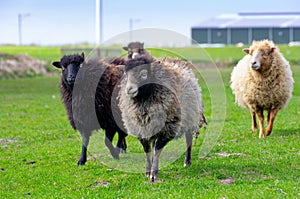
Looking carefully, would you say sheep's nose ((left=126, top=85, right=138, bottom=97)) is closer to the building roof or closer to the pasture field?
the pasture field

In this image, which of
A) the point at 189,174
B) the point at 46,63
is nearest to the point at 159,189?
the point at 189,174

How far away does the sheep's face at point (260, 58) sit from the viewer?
11891mm

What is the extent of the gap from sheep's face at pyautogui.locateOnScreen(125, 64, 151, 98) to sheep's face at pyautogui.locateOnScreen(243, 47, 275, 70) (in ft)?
13.8

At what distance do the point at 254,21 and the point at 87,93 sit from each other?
8029 cm

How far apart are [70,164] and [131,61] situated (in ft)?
8.10

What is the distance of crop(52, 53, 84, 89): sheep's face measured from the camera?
31.4ft

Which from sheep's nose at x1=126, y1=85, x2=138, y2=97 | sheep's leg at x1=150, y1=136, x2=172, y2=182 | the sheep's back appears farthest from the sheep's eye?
sheep's leg at x1=150, y1=136, x2=172, y2=182

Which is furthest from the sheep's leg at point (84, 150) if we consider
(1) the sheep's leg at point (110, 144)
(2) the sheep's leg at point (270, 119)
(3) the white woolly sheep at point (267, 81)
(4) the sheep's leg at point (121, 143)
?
(2) the sheep's leg at point (270, 119)

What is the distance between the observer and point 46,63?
1529 inches

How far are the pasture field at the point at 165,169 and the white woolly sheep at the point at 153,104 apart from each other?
581mm

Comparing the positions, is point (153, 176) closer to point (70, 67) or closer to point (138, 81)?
point (138, 81)

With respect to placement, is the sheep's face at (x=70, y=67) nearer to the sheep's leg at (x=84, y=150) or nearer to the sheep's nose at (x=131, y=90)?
the sheep's leg at (x=84, y=150)

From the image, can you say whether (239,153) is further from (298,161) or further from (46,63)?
(46,63)

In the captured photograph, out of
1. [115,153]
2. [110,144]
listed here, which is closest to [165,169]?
[115,153]
